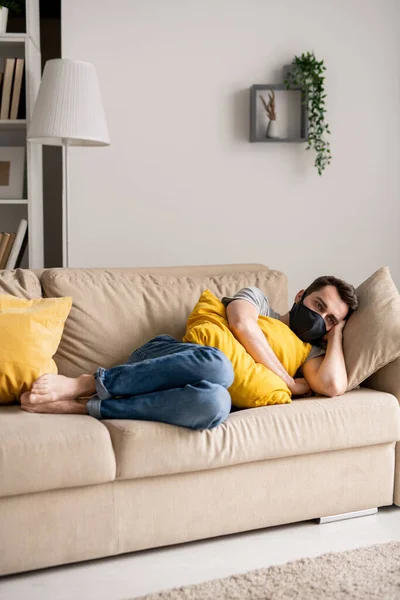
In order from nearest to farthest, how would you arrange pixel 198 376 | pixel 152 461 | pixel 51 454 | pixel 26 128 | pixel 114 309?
1. pixel 51 454
2. pixel 152 461
3. pixel 198 376
4. pixel 114 309
5. pixel 26 128

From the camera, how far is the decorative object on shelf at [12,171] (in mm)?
3898

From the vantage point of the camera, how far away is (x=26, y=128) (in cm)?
391

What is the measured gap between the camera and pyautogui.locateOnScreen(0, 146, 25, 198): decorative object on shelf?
390 centimetres

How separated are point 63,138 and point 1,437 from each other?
1.89 meters

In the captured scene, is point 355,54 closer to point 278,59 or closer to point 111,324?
point 278,59

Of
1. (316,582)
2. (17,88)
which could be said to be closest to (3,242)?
(17,88)

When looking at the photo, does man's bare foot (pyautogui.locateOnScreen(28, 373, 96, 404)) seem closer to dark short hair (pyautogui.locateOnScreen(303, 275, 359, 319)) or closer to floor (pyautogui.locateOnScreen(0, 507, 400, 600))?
floor (pyautogui.locateOnScreen(0, 507, 400, 600))

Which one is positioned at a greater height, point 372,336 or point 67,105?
point 67,105

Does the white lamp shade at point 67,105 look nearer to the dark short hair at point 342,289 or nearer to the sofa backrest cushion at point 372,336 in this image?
the dark short hair at point 342,289

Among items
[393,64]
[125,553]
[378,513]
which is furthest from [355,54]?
[125,553]

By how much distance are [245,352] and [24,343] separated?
73 cm

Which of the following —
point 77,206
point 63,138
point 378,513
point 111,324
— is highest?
point 63,138

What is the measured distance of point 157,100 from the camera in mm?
4074

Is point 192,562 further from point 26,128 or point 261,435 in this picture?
point 26,128
